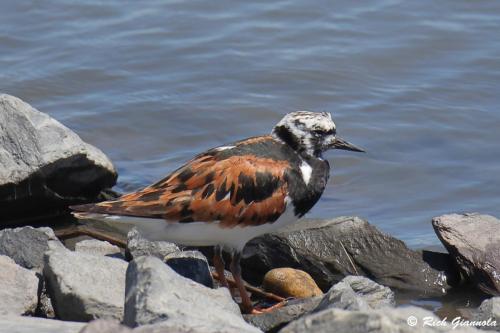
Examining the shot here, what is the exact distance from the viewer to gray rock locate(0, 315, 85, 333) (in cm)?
429

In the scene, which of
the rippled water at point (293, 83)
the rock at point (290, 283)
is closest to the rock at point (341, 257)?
the rock at point (290, 283)

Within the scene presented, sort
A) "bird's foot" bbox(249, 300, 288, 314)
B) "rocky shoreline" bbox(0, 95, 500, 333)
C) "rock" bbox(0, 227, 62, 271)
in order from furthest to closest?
"rock" bbox(0, 227, 62, 271), "bird's foot" bbox(249, 300, 288, 314), "rocky shoreline" bbox(0, 95, 500, 333)

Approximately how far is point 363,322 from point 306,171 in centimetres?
227

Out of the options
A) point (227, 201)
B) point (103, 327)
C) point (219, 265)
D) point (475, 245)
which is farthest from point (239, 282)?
point (103, 327)

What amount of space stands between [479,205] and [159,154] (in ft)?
8.83

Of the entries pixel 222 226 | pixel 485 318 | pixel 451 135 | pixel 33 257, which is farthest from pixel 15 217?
pixel 451 135

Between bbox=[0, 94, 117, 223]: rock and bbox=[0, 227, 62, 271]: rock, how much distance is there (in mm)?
717

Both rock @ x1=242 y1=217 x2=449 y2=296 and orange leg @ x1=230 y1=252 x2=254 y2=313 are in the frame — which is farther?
rock @ x1=242 y1=217 x2=449 y2=296

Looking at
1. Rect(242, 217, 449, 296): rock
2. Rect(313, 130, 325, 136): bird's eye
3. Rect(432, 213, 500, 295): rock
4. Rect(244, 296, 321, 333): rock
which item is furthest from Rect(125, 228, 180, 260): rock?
Rect(432, 213, 500, 295): rock

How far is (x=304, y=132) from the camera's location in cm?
608

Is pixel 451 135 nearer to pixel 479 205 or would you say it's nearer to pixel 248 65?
pixel 479 205

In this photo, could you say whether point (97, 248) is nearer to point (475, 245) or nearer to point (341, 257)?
point (341, 257)

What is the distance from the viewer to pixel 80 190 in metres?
7.04

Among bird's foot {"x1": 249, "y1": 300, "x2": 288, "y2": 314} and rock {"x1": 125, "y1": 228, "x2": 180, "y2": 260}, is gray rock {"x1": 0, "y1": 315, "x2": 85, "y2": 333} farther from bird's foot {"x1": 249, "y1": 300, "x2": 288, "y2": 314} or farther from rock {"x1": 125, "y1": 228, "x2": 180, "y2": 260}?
rock {"x1": 125, "y1": 228, "x2": 180, "y2": 260}
